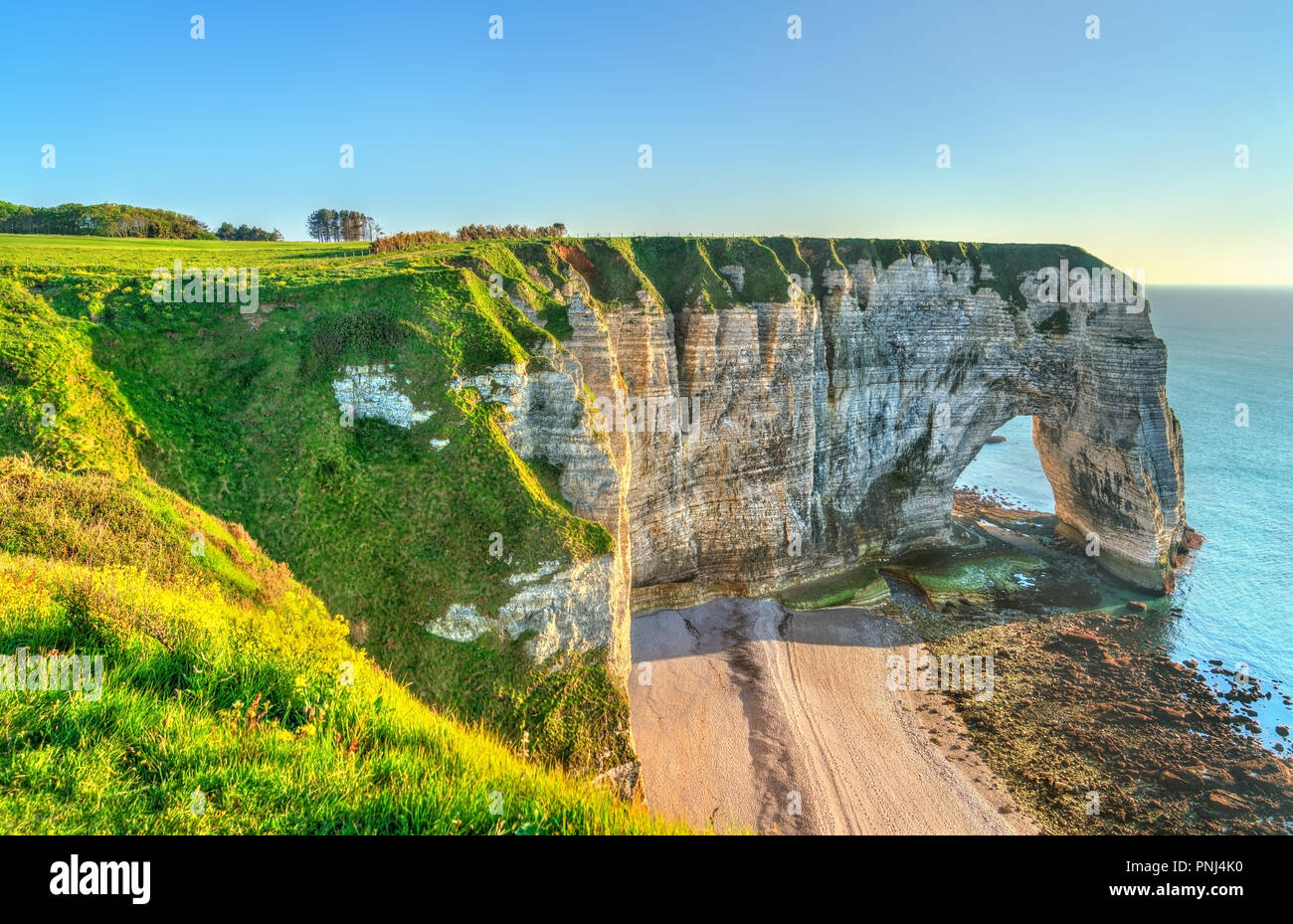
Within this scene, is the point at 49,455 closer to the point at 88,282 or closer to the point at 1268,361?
the point at 88,282

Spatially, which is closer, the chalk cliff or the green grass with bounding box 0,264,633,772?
the green grass with bounding box 0,264,633,772

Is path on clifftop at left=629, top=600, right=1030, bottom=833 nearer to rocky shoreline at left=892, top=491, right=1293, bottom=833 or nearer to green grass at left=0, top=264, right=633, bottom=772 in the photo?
rocky shoreline at left=892, top=491, right=1293, bottom=833

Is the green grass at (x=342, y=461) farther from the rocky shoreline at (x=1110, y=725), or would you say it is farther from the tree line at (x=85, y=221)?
the tree line at (x=85, y=221)

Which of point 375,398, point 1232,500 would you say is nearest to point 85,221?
point 375,398

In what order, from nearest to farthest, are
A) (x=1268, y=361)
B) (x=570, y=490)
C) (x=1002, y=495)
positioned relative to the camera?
(x=570, y=490) < (x=1002, y=495) < (x=1268, y=361)

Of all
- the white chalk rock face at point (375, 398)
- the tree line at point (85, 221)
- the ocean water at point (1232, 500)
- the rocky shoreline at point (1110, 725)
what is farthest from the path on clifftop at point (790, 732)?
the tree line at point (85, 221)

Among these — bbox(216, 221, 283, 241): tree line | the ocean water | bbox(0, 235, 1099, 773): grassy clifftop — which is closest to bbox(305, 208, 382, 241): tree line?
bbox(216, 221, 283, 241): tree line
